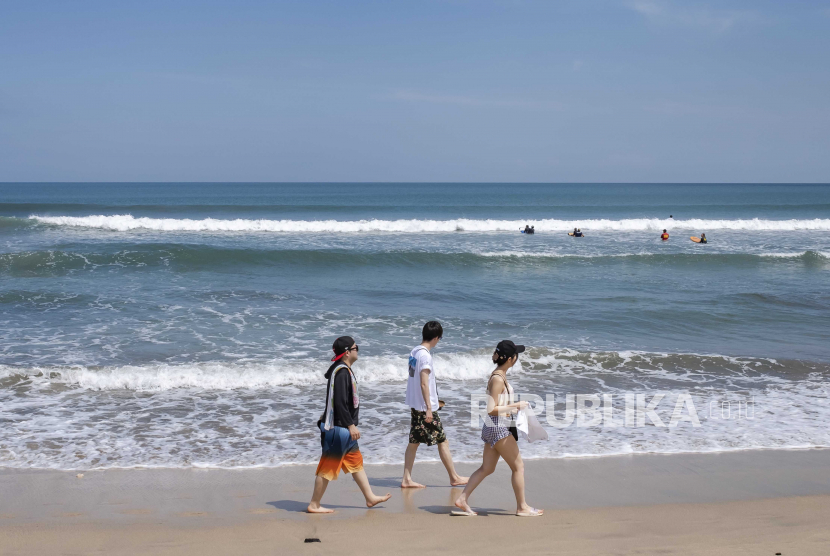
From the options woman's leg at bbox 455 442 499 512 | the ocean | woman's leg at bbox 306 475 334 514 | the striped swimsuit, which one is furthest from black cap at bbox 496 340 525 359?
the ocean

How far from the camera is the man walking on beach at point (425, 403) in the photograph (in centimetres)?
594

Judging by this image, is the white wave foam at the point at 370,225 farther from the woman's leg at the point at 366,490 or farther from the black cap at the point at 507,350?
the black cap at the point at 507,350

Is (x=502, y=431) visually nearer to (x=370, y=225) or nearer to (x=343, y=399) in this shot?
(x=343, y=399)

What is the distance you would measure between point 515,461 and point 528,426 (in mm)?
310

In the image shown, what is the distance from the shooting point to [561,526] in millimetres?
5336

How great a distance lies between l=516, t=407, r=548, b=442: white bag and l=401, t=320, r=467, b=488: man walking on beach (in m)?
0.91

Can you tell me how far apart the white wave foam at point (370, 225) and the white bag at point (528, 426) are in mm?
30009

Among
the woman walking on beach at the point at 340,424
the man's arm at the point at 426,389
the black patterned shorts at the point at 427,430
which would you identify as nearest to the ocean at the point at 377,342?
the black patterned shorts at the point at 427,430

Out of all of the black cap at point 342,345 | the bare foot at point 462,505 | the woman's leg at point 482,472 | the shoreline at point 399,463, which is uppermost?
the black cap at point 342,345

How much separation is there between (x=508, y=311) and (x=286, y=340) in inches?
220

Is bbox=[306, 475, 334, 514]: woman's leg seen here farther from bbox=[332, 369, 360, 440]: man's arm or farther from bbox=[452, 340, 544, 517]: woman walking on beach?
bbox=[452, 340, 544, 517]: woman walking on beach

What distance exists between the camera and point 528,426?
5477mm

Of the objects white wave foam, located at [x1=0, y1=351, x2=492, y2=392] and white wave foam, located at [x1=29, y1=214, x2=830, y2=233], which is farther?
white wave foam, located at [x1=29, y1=214, x2=830, y2=233]

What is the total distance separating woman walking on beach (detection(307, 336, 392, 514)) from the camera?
5.40 m
